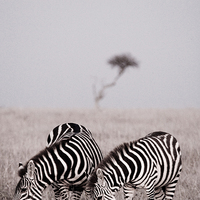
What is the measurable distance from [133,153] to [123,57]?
25210mm

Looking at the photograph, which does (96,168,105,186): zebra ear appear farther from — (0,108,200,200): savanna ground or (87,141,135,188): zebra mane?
(0,108,200,200): savanna ground

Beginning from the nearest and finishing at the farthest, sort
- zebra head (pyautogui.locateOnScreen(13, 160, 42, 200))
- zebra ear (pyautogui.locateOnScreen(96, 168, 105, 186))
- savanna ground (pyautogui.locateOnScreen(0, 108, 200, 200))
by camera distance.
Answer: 1. zebra ear (pyautogui.locateOnScreen(96, 168, 105, 186))
2. zebra head (pyautogui.locateOnScreen(13, 160, 42, 200))
3. savanna ground (pyautogui.locateOnScreen(0, 108, 200, 200))

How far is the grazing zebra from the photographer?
2990 mm

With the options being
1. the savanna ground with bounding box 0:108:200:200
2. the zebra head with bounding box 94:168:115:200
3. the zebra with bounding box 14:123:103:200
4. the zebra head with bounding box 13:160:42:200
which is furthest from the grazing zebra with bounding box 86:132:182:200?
the savanna ground with bounding box 0:108:200:200

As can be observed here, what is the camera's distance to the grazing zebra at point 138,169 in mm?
Answer: 2990

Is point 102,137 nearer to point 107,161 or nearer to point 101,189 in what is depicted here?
point 107,161

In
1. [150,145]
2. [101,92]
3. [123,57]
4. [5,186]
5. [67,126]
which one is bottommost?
[5,186]

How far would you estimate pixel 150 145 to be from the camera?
12.4 ft

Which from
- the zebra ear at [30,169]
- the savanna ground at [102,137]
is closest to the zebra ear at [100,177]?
the zebra ear at [30,169]

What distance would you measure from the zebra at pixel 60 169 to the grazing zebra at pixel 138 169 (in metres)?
0.39

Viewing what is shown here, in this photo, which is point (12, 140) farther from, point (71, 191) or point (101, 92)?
point (101, 92)

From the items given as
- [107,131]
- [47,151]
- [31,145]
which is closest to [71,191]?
[47,151]

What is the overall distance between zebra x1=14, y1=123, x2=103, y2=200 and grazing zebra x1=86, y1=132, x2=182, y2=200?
392 mm

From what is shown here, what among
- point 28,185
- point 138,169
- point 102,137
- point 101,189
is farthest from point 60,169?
point 102,137
